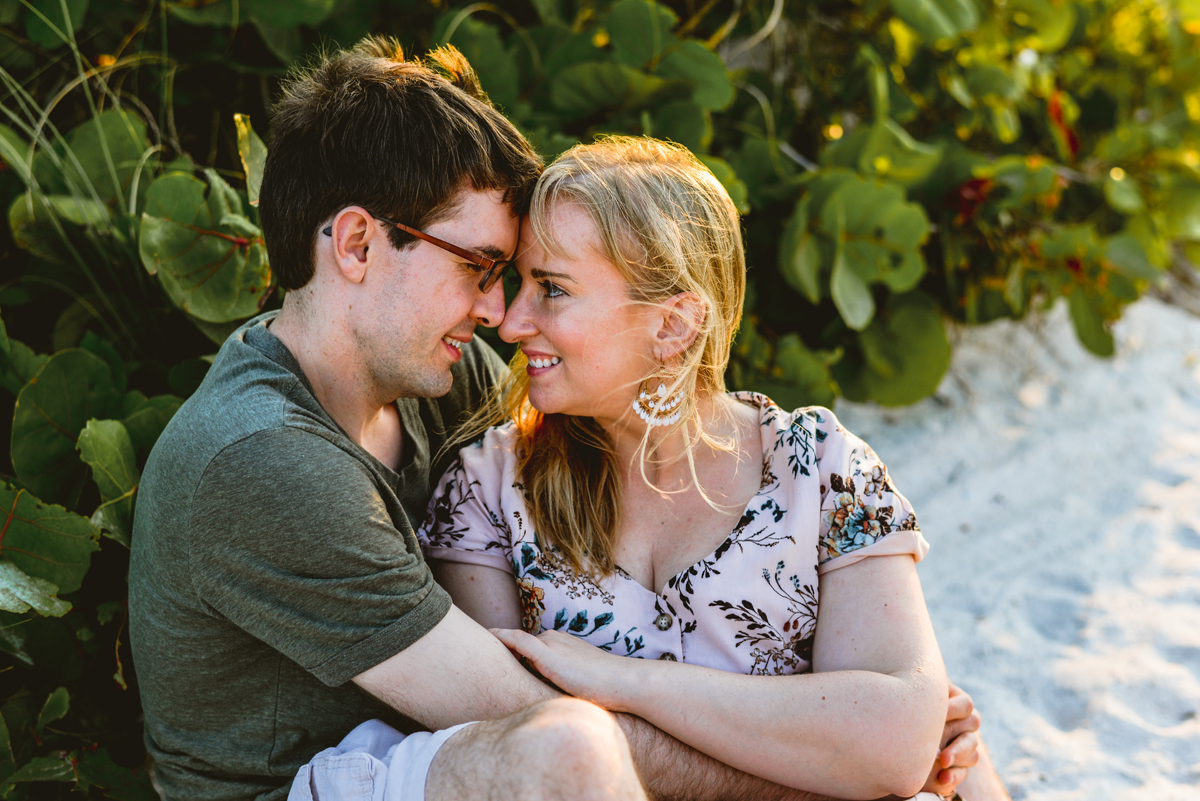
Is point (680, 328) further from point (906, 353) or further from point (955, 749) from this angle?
point (906, 353)

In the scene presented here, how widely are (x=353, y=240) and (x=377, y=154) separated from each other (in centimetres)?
18

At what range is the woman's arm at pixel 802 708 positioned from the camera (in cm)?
161

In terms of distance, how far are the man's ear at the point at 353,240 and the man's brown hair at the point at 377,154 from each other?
30 millimetres

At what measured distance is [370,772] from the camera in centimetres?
153

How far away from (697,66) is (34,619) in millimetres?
2487

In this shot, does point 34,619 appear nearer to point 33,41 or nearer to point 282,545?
point 282,545

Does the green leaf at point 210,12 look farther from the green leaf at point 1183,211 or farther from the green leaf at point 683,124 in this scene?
the green leaf at point 1183,211

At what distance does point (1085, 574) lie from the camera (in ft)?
10.4

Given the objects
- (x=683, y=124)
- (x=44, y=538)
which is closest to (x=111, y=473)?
(x=44, y=538)

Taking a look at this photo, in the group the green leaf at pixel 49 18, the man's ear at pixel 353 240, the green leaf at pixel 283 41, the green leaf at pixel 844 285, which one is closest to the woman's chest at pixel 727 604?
the man's ear at pixel 353 240

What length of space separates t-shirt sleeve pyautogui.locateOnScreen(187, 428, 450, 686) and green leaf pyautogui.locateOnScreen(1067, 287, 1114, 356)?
3.54m

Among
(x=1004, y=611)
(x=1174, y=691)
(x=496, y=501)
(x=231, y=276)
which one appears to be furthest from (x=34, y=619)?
(x=1174, y=691)

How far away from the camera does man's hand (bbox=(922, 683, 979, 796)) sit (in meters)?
1.82

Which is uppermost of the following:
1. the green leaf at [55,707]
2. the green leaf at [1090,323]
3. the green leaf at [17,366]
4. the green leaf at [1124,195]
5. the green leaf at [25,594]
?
the green leaf at [17,366]
